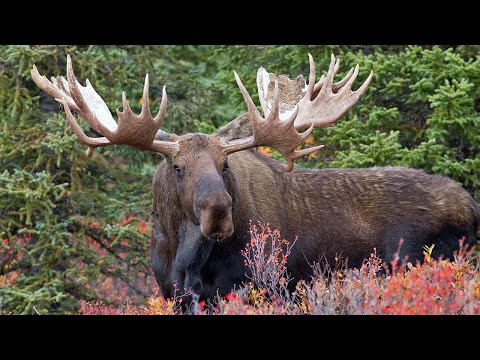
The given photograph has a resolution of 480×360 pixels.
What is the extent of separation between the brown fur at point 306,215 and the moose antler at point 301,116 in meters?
0.38

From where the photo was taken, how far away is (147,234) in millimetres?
11594

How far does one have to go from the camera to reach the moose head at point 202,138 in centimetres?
791

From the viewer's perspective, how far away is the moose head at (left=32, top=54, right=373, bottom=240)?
7.91 meters

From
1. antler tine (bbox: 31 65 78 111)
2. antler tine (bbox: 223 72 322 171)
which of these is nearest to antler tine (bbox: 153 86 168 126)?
antler tine (bbox: 223 72 322 171)

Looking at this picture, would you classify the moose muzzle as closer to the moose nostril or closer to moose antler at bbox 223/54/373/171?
the moose nostril

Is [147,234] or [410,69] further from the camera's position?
[147,234]

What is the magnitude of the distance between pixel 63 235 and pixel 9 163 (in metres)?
1.10

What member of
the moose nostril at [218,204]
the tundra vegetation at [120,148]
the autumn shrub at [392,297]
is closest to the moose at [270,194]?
the moose nostril at [218,204]

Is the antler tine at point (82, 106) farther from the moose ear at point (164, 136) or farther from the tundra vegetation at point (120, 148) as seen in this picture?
the tundra vegetation at point (120, 148)

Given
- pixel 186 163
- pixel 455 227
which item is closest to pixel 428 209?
pixel 455 227

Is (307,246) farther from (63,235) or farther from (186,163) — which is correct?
(63,235)

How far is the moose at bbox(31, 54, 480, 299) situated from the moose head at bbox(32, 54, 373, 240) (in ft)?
0.04
